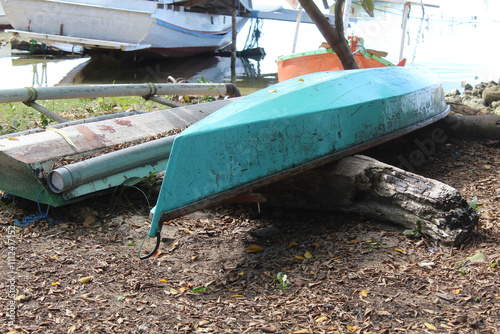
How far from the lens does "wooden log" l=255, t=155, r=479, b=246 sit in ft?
8.95

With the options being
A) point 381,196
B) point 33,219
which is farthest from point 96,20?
point 381,196

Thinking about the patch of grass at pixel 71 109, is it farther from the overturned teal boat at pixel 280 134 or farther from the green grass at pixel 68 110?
the overturned teal boat at pixel 280 134

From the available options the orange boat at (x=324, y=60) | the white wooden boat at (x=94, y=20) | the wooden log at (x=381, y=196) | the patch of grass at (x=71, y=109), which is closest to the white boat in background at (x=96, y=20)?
the white wooden boat at (x=94, y=20)

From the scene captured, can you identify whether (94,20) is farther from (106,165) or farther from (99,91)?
(106,165)

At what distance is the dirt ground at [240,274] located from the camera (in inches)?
80.5

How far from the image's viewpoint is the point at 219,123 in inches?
108

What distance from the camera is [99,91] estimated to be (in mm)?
4465

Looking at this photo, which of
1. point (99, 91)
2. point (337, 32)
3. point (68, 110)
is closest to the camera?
point (99, 91)

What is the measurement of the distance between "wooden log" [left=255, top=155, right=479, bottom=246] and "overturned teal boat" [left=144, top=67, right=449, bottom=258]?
0.60 ft

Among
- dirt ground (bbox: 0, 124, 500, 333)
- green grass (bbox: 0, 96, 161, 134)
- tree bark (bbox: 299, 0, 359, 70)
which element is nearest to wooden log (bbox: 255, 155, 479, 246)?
dirt ground (bbox: 0, 124, 500, 333)

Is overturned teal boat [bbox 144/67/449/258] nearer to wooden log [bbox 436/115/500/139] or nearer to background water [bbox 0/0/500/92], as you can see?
wooden log [bbox 436/115/500/139]

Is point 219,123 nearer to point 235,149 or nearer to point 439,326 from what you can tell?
point 235,149

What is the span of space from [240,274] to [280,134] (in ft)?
3.02

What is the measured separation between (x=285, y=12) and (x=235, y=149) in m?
18.7
